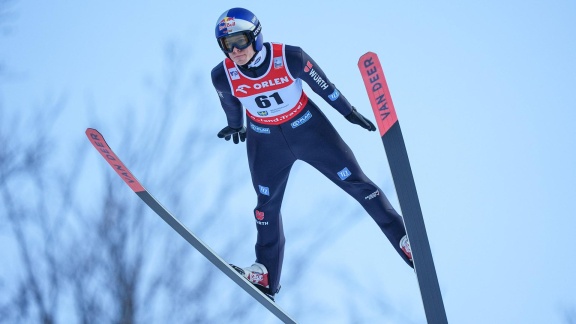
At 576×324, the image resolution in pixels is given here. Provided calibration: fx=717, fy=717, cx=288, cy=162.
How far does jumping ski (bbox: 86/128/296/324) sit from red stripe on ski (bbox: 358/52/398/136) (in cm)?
153

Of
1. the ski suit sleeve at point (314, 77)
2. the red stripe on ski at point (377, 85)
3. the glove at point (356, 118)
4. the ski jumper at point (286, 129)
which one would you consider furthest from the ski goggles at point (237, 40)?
the glove at point (356, 118)

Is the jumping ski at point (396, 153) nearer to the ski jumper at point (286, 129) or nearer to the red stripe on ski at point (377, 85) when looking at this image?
the red stripe on ski at point (377, 85)

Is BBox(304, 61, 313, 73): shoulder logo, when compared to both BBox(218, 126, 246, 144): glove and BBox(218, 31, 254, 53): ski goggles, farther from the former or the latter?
BBox(218, 126, 246, 144): glove

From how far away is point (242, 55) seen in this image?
4570 millimetres

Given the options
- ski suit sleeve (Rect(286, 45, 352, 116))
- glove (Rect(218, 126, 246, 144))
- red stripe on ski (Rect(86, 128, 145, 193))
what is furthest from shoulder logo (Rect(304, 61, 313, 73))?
red stripe on ski (Rect(86, 128, 145, 193))

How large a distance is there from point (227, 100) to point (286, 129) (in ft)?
1.63

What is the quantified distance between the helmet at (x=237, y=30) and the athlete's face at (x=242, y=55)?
0.02m

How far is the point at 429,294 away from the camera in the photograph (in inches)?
172

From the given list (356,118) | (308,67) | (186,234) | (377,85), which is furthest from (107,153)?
(377,85)

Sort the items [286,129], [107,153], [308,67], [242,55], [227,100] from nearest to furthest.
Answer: [242,55] < [308,67] < [286,129] < [227,100] < [107,153]

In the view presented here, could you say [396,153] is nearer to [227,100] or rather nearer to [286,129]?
[286,129]

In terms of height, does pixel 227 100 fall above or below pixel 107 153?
below

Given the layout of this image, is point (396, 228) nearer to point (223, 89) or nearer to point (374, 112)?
point (374, 112)

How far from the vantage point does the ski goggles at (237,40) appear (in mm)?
4492
